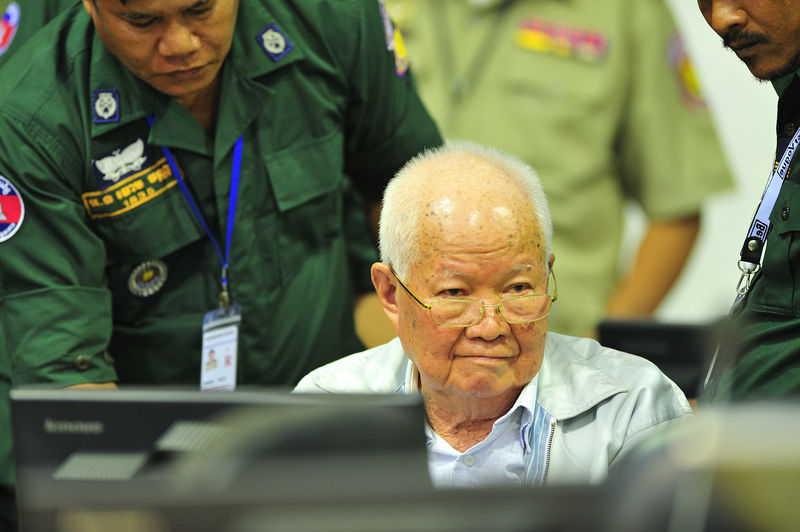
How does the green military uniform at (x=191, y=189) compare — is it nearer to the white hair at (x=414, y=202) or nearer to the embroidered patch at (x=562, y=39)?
the white hair at (x=414, y=202)

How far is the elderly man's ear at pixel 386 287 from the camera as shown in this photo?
2018 mm

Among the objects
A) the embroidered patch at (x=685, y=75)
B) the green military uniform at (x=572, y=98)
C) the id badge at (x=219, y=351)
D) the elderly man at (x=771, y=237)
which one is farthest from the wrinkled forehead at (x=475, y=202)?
the embroidered patch at (x=685, y=75)

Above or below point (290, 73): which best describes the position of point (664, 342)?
below

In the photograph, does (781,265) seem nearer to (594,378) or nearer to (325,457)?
(594,378)

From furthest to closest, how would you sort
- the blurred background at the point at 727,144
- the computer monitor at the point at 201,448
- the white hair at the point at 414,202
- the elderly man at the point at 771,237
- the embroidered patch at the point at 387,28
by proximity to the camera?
the blurred background at the point at 727,144, the embroidered patch at the point at 387,28, the white hair at the point at 414,202, the elderly man at the point at 771,237, the computer monitor at the point at 201,448

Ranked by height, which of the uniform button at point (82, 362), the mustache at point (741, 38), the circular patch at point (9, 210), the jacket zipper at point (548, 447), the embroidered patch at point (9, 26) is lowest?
the jacket zipper at point (548, 447)

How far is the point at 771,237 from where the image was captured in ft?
6.39

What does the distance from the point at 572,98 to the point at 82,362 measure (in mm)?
1879

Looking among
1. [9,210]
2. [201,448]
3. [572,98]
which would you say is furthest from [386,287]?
[572,98]

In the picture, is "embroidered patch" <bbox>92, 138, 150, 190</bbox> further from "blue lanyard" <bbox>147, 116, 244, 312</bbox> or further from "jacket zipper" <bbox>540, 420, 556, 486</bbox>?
"jacket zipper" <bbox>540, 420, 556, 486</bbox>

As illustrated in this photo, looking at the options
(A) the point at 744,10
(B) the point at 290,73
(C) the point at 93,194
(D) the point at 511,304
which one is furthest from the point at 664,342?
(C) the point at 93,194

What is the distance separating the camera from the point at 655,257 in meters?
3.59

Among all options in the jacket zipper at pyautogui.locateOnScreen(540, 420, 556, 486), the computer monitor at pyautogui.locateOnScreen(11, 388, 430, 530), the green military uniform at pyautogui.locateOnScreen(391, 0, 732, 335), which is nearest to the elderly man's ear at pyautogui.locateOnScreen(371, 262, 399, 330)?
the jacket zipper at pyautogui.locateOnScreen(540, 420, 556, 486)

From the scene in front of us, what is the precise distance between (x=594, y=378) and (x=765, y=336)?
1.05ft
